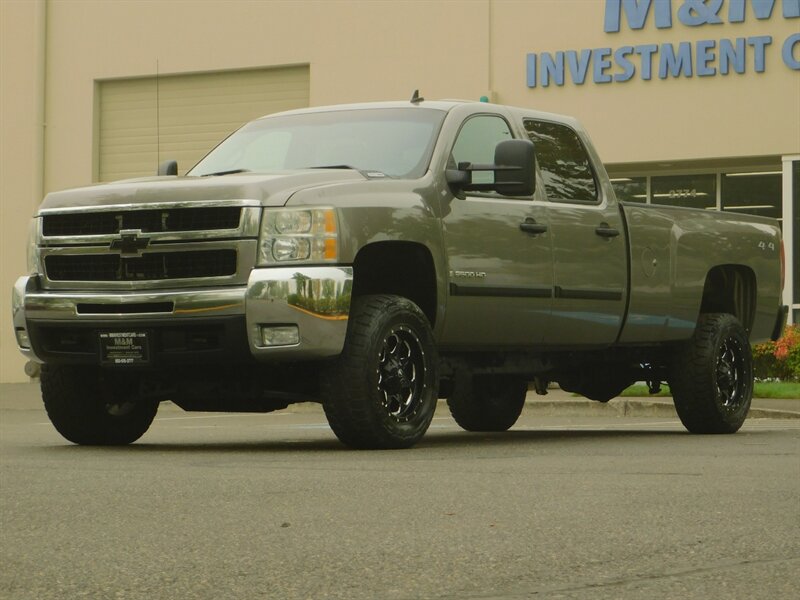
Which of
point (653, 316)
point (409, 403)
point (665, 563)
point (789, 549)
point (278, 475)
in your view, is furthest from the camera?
point (653, 316)

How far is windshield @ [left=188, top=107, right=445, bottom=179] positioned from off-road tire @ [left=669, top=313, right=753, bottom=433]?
282 cm

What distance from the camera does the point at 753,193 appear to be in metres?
26.1

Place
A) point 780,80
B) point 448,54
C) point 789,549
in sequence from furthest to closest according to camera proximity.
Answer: point 448,54 < point 780,80 < point 789,549

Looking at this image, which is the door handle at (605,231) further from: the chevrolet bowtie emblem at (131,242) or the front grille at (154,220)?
the chevrolet bowtie emblem at (131,242)

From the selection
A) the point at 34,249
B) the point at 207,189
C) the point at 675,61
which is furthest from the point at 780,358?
the point at 207,189

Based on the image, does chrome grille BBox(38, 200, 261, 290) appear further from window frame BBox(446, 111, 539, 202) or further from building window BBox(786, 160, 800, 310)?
building window BBox(786, 160, 800, 310)

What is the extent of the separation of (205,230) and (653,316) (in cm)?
371

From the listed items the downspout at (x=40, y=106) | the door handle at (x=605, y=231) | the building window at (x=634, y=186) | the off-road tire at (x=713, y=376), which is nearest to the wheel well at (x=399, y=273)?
the door handle at (x=605, y=231)

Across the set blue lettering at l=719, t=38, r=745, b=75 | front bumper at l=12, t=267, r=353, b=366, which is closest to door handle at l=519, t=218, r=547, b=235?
front bumper at l=12, t=267, r=353, b=366

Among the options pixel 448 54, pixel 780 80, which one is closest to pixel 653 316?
pixel 780 80

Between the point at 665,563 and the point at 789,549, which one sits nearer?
the point at 665,563

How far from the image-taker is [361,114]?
10.9m

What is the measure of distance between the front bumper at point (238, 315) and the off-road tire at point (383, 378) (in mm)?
165

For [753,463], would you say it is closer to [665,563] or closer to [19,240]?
[665,563]
